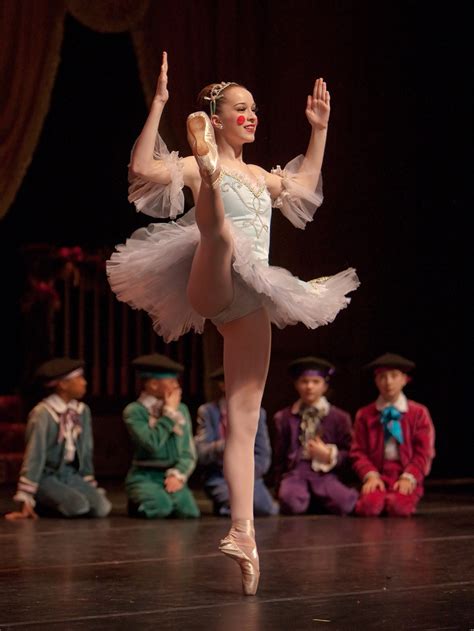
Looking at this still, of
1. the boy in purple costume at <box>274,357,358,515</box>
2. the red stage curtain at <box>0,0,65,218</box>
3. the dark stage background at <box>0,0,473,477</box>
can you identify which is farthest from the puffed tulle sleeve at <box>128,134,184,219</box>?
the dark stage background at <box>0,0,473,477</box>

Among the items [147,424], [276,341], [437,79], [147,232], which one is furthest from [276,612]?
[437,79]

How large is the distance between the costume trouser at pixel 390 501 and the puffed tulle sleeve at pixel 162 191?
238cm

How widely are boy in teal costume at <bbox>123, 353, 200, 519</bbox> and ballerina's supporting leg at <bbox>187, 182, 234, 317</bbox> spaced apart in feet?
7.56

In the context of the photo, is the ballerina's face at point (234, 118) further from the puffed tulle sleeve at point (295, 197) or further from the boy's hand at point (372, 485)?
the boy's hand at point (372, 485)

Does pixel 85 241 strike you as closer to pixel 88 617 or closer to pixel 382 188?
pixel 382 188

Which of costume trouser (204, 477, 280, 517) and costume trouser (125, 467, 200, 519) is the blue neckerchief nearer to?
costume trouser (204, 477, 280, 517)

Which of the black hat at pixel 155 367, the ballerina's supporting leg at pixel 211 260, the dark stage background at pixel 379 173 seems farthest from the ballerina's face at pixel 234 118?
the dark stage background at pixel 379 173

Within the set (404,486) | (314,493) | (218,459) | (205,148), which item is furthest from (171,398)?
(205,148)

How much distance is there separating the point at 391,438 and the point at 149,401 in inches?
42.2

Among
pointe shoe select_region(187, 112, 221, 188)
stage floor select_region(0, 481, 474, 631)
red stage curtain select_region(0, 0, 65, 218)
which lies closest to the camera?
stage floor select_region(0, 481, 474, 631)

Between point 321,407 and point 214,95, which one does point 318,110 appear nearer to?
point 214,95

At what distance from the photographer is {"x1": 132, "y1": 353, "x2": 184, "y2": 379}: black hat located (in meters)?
5.25

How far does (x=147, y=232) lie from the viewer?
316cm

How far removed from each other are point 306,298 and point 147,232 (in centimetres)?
47
